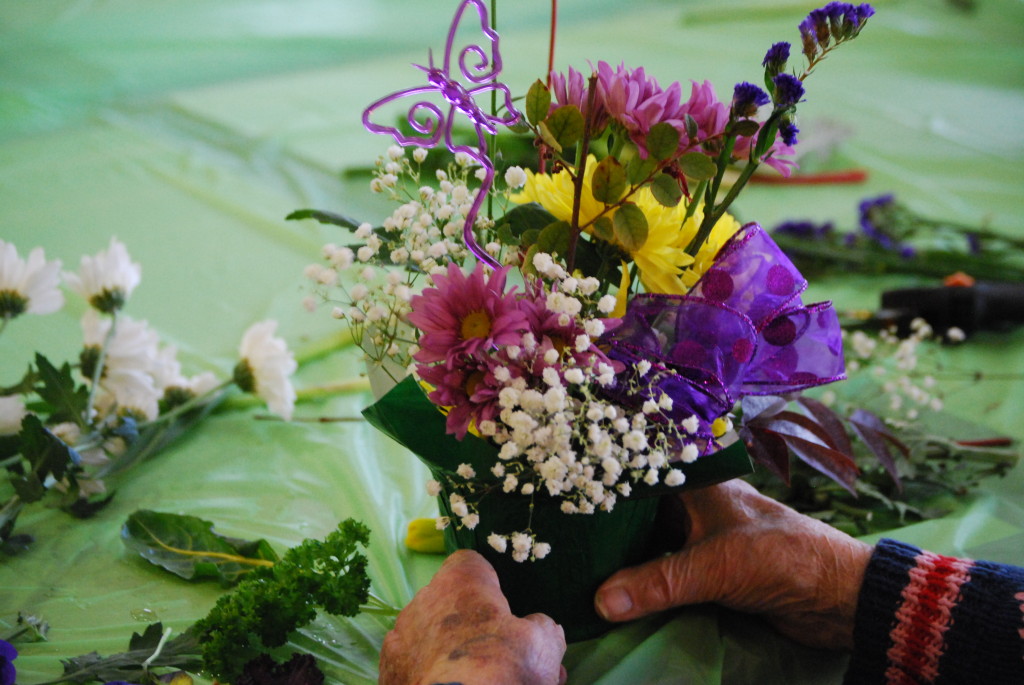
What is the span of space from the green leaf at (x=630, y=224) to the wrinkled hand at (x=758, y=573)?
28 centimetres

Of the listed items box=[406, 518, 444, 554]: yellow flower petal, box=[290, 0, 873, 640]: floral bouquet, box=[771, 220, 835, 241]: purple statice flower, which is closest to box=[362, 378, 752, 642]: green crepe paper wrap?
box=[290, 0, 873, 640]: floral bouquet

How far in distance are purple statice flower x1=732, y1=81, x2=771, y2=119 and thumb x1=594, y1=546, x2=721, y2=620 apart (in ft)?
1.16

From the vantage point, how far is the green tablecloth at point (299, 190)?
0.84 meters

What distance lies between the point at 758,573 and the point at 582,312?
28cm

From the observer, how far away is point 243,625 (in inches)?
27.9

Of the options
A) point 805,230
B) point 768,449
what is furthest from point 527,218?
point 805,230

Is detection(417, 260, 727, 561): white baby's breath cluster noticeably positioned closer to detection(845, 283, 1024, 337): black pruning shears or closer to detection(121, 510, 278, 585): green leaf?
detection(121, 510, 278, 585): green leaf

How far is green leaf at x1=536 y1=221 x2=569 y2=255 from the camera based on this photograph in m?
0.64

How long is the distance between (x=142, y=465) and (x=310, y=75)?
1.99m

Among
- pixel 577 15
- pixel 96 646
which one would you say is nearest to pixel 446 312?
pixel 96 646

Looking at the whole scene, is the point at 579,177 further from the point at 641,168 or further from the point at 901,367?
the point at 901,367

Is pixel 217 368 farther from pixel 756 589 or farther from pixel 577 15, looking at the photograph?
pixel 577 15

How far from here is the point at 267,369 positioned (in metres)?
1.06

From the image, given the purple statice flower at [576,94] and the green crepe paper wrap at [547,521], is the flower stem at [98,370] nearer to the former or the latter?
the green crepe paper wrap at [547,521]
